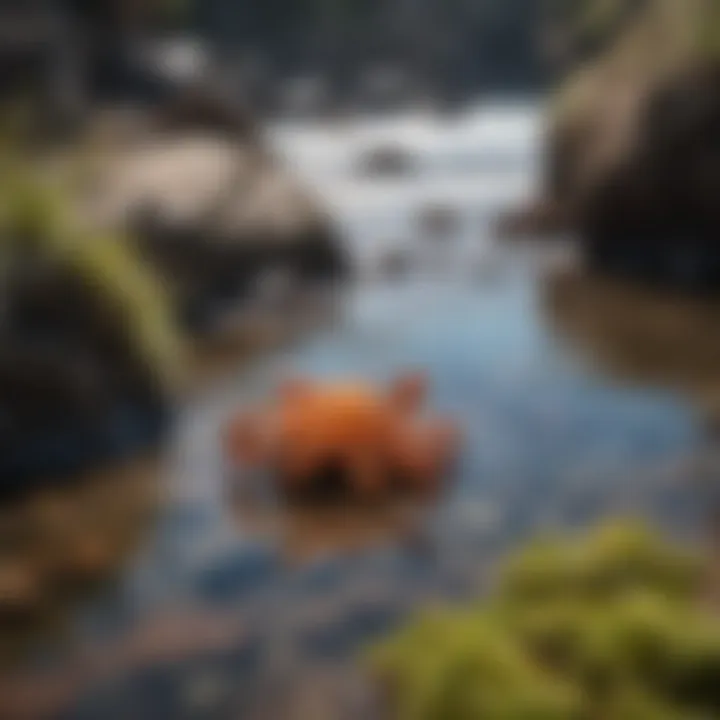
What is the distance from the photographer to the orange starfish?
3.11 m

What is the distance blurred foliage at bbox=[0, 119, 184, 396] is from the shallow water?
0.91 feet

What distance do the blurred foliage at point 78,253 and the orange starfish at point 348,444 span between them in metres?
0.58

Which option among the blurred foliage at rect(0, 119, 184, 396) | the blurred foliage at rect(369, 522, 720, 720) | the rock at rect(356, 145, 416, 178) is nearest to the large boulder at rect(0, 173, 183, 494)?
the blurred foliage at rect(0, 119, 184, 396)

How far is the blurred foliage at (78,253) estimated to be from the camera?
11.6 feet

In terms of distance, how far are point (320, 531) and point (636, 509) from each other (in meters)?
0.77

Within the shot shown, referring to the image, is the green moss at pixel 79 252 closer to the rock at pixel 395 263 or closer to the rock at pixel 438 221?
the rock at pixel 395 263

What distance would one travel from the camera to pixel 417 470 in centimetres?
318

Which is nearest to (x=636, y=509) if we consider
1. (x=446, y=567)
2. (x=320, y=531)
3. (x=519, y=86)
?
(x=446, y=567)

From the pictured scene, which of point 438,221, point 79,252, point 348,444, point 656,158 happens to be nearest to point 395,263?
point 438,221

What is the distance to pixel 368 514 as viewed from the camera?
3023mm

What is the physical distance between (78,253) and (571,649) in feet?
6.95

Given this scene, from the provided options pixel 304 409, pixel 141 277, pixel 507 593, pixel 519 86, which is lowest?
pixel 507 593

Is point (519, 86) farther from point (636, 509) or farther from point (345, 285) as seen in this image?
point (636, 509)

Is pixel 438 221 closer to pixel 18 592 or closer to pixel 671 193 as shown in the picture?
pixel 671 193
